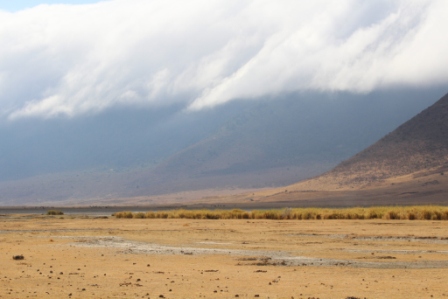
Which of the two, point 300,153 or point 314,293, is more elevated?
point 300,153

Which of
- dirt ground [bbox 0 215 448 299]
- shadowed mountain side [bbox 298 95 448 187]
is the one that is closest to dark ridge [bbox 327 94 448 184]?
shadowed mountain side [bbox 298 95 448 187]

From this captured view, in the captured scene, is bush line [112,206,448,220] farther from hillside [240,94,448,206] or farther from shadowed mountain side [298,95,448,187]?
shadowed mountain side [298,95,448,187]

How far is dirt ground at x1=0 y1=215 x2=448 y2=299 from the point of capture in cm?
1909

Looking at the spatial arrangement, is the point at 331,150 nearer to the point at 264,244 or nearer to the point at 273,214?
the point at 273,214

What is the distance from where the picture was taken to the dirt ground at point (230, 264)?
19094mm

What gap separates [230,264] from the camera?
25328 mm

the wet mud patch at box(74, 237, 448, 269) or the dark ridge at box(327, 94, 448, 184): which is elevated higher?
the dark ridge at box(327, 94, 448, 184)

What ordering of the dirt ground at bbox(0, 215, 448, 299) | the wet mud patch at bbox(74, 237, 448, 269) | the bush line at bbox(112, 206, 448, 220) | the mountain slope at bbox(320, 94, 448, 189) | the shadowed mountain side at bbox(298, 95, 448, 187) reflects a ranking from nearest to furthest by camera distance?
the dirt ground at bbox(0, 215, 448, 299) → the wet mud patch at bbox(74, 237, 448, 269) → the bush line at bbox(112, 206, 448, 220) → the shadowed mountain side at bbox(298, 95, 448, 187) → the mountain slope at bbox(320, 94, 448, 189)

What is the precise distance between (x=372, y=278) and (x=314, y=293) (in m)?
3.17

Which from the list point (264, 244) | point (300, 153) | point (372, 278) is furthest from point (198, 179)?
point (372, 278)

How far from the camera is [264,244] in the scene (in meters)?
33.2

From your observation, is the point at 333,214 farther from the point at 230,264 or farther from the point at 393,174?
the point at 393,174

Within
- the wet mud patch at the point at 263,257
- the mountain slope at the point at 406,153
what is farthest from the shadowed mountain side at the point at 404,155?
the wet mud patch at the point at 263,257

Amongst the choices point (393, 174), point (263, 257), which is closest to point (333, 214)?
point (263, 257)
